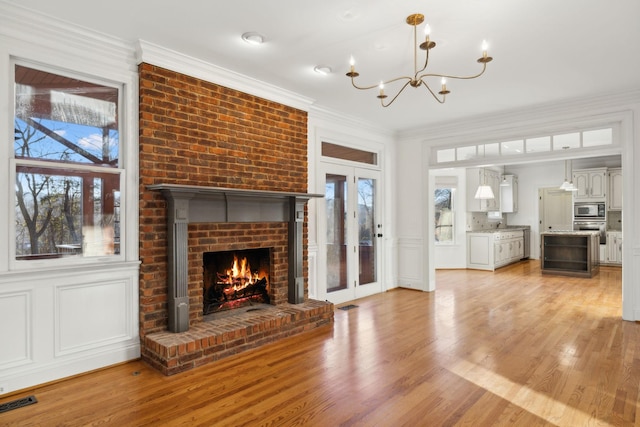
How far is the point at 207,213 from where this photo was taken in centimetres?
379

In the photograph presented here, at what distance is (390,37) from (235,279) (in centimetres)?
297

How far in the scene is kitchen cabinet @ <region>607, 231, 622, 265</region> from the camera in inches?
367

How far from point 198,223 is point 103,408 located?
5.64 feet

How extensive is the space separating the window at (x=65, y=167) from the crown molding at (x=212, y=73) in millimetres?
454

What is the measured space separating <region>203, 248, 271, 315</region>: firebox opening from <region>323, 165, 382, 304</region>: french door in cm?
115

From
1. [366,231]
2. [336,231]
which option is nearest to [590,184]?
[366,231]

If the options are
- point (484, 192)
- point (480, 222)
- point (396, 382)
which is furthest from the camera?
point (480, 222)

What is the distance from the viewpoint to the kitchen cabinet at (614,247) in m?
9.33

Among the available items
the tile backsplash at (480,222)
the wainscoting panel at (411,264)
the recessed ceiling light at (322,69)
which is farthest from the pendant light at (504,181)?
the recessed ceiling light at (322,69)

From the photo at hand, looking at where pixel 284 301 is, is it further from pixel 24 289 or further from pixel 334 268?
pixel 24 289

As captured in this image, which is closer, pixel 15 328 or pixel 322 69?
pixel 15 328

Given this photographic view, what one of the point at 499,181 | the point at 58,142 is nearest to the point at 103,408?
the point at 58,142

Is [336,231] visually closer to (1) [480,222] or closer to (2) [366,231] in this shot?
(2) [366,231]

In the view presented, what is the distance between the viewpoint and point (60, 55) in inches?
124
